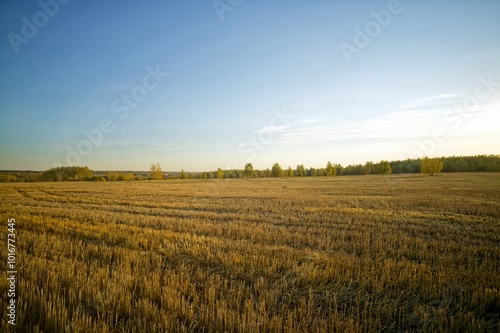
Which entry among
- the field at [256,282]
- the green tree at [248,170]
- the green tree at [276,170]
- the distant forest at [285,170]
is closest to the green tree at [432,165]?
the distant forest at [285,170]

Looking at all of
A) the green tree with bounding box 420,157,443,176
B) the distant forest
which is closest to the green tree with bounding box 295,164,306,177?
the distant forest

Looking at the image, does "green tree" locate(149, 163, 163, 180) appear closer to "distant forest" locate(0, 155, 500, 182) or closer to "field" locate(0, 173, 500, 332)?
"distant forest" locate(0, 155, 500, 182)

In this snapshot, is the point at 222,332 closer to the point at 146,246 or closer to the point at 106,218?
the point at 146,246

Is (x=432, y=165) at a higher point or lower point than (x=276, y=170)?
higher

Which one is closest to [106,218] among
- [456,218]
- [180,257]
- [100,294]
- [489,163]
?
[180,257]

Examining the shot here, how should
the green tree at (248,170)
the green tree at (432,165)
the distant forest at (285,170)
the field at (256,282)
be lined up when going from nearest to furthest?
1. the field at (256,282)
2. the green tree at (432,165)
3. the distant forest at (285,170)
4. the green tree at (248,170)

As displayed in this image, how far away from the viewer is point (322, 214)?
43.9 ft

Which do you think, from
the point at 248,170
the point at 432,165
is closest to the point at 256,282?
the point at 432,165

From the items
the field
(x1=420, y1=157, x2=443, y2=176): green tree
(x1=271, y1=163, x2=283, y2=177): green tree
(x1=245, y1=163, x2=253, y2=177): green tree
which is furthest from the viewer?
(x1=245, y1=163, x2=253, y2=177): green tree

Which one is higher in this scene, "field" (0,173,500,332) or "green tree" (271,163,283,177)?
"green tree" (271,163,283,177)

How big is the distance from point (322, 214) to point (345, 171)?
111528mm

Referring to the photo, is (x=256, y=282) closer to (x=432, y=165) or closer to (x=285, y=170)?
(x=432, y=165)

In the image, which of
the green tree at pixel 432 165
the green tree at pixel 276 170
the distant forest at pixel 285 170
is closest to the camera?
the green tree at pixel 432 165

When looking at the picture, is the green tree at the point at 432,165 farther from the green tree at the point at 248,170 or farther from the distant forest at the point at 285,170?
the green tree at the point at 248,170
